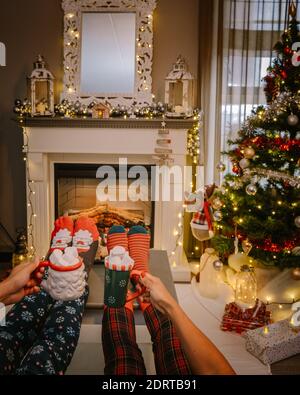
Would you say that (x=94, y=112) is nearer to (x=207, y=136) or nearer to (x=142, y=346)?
(x=207, y=136)

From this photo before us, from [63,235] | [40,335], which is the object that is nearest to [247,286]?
[63,235]

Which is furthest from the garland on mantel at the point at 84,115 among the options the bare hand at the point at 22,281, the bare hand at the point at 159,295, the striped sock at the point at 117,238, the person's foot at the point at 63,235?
the bare hand at the point at 159,295

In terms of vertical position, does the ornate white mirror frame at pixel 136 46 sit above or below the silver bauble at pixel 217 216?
above

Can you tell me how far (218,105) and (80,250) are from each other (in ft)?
5.71

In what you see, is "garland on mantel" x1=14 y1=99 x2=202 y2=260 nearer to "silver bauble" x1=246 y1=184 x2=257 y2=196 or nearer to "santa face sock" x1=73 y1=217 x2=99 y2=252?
"silver bauble" x1=246 y1=184 x2=257 y2=196

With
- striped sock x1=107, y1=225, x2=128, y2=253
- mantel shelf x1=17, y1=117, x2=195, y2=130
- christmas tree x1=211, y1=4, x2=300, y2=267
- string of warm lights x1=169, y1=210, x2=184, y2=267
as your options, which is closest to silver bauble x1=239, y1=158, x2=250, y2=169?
christmas tree x1=211, y1=4, x2=300, y2=267

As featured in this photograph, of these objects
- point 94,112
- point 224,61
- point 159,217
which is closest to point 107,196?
point 159,217

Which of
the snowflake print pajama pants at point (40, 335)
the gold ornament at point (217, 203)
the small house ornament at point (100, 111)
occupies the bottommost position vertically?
the snowflake print pajama pants at point (40, 335)

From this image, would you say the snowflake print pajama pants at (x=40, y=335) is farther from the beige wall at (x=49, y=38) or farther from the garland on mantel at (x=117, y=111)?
the beige wall at (x=49, y=38)

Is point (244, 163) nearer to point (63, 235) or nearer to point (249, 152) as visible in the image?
point (249, 152)

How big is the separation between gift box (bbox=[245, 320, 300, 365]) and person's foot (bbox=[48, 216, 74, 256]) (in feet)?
3.45

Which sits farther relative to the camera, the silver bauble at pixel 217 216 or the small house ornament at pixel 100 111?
the small house ornament at pixel 100 111

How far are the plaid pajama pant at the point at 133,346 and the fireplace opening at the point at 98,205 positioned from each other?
170 cm

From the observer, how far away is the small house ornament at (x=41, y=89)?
8.73 ft
